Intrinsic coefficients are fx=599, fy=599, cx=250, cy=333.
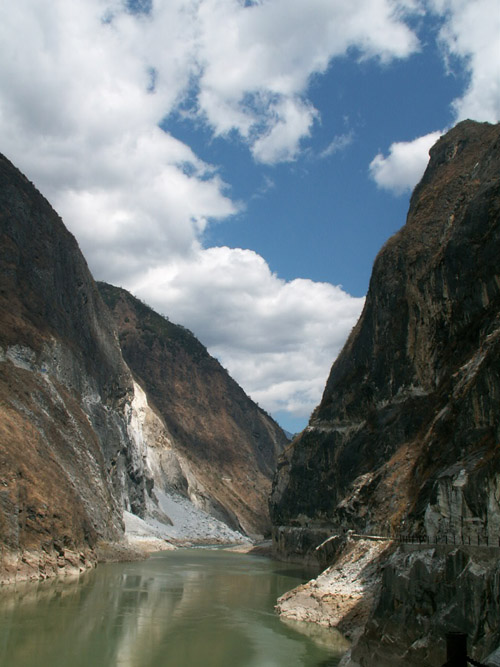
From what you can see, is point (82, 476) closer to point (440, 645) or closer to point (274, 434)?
point (440, 645)

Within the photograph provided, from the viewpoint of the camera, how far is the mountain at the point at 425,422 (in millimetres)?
17562

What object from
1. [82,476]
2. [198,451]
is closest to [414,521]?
[82,476]

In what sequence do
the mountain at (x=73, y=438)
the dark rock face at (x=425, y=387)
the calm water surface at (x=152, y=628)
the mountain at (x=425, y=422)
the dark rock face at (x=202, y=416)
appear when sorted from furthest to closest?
the dark rock face at (x=202, y=416)
the mountain at (x=73, y=438)
the dark rock face at (x=425, y=387)
the calm water surface at (x=152, y=628)
the mountain at (x=425, y=422)

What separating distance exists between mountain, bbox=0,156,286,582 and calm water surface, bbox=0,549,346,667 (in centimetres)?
541

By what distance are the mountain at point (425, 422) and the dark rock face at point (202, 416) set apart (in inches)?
1985

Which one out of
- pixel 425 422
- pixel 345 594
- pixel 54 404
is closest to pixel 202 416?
pixel 54 404

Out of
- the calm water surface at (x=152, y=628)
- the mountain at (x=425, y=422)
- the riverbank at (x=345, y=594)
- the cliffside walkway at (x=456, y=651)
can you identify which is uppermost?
the mountain at (x=425, y=422)

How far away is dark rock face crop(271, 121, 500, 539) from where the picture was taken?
2320 centimetres

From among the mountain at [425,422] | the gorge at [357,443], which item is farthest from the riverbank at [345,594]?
the mountain at [425,422]

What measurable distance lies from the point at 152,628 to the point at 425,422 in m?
23.7

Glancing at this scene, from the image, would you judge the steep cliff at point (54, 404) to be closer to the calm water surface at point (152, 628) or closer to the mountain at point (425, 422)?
the calm water surface at point (152, 628)

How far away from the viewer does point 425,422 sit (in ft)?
138

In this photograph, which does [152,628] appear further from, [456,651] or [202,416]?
A: [202,416]

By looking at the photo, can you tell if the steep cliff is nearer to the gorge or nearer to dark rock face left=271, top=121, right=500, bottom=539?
the gorge
